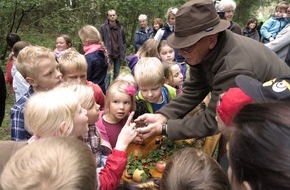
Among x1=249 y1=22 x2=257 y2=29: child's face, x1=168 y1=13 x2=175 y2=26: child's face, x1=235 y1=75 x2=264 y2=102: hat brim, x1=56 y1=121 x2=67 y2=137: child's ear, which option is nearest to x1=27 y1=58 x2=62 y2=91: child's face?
x1=56 y1=121 x2=67 y2=137: child's ear

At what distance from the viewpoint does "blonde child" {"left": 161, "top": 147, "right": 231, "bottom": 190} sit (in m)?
1.69

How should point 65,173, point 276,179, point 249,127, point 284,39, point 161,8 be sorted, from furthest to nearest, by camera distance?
point 161,8 < point 284,39 < point 65,173 < point 249,127 < point 276,179

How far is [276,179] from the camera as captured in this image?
1.09 metres

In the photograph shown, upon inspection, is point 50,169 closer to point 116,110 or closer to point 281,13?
point 116,110

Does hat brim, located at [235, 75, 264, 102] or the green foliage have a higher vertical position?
hat brim, located at [235, 75, 264, 102]

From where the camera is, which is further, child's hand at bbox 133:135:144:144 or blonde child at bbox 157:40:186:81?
blonde child at bbox 157:40:186:81

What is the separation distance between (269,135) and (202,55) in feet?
4.67

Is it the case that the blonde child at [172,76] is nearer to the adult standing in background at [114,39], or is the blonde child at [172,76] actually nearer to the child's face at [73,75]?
the child's face at [73,75]

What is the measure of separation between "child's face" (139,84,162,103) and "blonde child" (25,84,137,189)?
104cm

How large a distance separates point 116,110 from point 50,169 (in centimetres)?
178

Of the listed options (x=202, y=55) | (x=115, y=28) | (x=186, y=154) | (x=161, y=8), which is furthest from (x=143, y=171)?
(x=161, y=8)

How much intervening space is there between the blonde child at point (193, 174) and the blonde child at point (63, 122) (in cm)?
57

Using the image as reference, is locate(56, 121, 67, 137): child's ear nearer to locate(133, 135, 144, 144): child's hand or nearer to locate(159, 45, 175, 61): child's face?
locate(133, 135, 144, 144): child's hand

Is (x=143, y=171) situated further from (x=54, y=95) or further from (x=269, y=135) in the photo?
(x=269, y=135)
